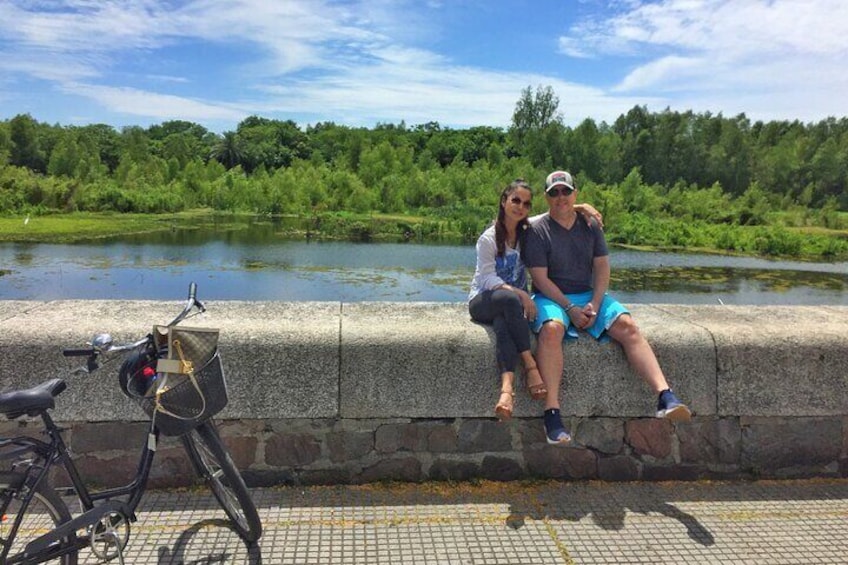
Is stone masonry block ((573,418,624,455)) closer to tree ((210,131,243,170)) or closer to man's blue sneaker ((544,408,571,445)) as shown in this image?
→ man's blue sneaker ((544,408,571,445))

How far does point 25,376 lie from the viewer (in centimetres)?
349

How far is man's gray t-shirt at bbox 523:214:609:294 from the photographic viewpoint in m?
4.18

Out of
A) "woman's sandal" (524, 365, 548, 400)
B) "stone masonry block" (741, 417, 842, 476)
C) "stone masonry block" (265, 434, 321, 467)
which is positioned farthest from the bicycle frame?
"stone masonry block" (741, 417, 842, 476)

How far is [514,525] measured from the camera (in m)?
3.41

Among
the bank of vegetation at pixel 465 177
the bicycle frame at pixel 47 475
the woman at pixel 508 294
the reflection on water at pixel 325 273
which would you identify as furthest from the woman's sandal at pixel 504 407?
the bank of vegetation at pixel 465 177

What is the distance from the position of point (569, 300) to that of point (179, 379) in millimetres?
2202

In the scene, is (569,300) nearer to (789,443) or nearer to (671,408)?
(671,408)

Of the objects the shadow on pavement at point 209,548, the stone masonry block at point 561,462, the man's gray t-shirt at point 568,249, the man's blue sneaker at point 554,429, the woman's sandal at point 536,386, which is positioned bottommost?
the shadow on pavement at point 209,548

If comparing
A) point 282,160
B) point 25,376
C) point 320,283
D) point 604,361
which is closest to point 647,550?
point 604,361

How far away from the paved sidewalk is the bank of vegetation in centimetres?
3989

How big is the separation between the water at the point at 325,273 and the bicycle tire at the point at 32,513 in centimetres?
1720

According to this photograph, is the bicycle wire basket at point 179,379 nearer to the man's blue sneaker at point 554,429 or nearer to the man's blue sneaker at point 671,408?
the man's blue sneaker at point 554,429

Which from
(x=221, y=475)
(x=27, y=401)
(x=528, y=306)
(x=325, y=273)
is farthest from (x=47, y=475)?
(x=325, y=273)

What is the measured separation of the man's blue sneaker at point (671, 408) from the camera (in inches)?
139
